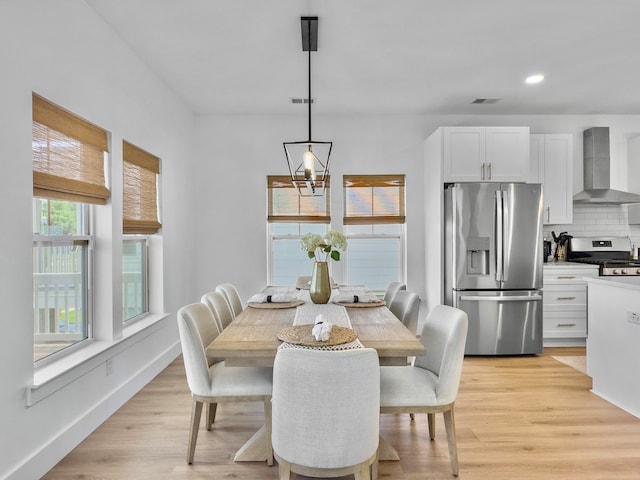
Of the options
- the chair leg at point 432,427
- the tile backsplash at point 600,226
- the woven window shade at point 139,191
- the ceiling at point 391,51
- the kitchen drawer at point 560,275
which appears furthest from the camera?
the tile backsplash at point 600,226

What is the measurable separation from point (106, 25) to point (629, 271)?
5.28 meters

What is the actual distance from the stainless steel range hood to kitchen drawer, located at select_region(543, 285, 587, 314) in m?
1.10

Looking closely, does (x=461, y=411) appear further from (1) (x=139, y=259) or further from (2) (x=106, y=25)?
(2) (x=106, y=25)

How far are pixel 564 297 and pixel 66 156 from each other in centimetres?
482

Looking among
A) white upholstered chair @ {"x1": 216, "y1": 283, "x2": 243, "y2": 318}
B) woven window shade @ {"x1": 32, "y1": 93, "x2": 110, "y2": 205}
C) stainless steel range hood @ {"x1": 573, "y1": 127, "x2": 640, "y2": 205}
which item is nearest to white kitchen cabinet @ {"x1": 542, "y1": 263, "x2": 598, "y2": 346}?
stainless steel range hood @ {"x1": 573, "y1": 127, "x2": 640, "y2": 205}

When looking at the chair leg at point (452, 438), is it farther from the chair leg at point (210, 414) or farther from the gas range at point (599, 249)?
the gas range at point (599, 249)

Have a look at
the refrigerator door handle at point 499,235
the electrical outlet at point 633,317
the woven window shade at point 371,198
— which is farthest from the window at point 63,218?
the electrical outlet at point 633,317

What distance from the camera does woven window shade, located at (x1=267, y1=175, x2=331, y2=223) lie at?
511cm

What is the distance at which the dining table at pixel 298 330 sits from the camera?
1962mm

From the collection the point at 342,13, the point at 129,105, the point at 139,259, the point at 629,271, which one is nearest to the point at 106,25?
the point at 129,105

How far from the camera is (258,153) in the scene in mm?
5086

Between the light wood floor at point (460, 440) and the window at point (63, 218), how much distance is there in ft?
2.33

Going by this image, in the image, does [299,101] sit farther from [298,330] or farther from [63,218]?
[298,330]

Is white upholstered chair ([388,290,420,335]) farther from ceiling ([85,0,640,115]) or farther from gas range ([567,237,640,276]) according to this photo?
gas range ([567,237,640,276])
